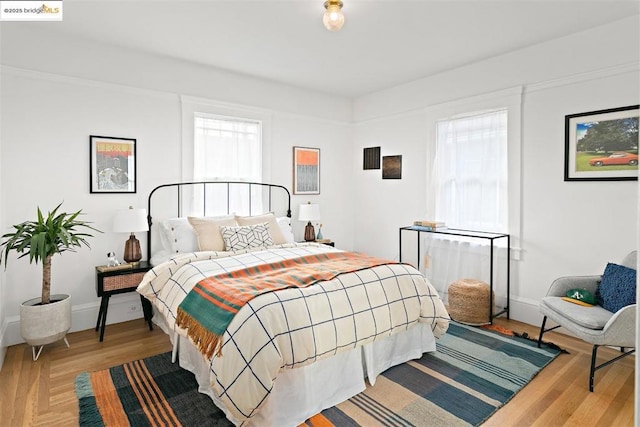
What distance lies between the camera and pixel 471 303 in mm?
3631

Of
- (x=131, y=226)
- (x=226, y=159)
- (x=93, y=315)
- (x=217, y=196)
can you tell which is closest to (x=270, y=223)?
(x=217, y=196)

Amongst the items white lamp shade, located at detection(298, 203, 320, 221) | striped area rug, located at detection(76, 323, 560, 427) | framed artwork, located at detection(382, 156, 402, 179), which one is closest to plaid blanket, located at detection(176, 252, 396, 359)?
striped area rug, located at detection(76, 323, 560, 427)

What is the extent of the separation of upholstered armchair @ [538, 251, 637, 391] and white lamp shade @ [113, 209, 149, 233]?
142 inches

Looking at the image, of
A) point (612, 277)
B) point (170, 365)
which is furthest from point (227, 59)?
point (612, 277)

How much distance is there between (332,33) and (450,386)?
10.0 ft

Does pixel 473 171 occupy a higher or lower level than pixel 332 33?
lower

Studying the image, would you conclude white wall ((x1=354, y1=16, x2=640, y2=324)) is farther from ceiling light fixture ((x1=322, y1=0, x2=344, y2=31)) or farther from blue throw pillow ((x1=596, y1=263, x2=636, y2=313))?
ceiling light fixture ((x1=322, y1=0, x2=344, y2=31))

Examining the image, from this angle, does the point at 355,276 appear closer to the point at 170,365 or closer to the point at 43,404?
the point at 170,365

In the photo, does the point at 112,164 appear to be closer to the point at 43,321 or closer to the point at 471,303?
the point at 43,321

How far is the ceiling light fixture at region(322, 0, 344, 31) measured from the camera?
2.65m

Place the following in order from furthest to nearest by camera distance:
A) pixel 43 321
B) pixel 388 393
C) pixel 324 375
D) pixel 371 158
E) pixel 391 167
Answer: pixel 371 158
pixel 391 167
pixel 43 321
pixel 388 393
pixel 324 375

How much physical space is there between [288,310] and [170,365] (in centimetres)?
130

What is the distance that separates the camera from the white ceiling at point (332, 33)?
285 centimetres

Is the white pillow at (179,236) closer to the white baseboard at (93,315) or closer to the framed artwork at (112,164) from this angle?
the framed artwork at (112,164)
